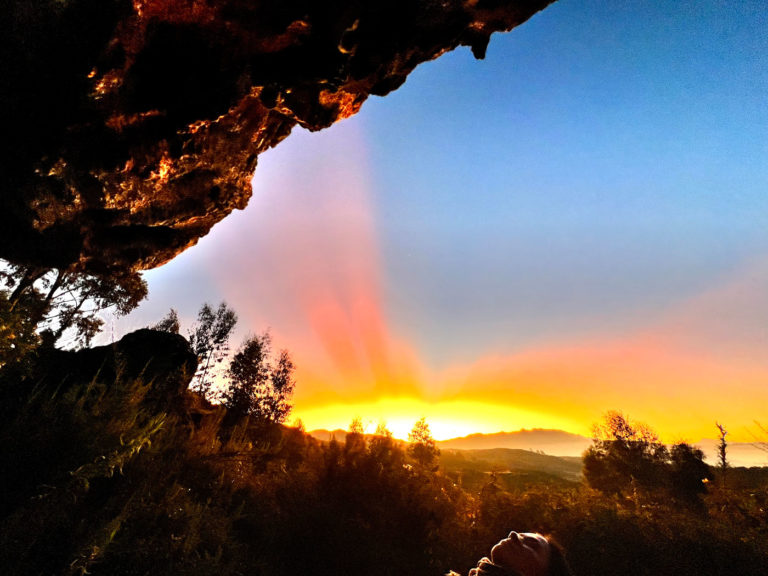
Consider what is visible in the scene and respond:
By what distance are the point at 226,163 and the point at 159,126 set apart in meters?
2.05

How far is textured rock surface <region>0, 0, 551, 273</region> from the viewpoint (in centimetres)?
631

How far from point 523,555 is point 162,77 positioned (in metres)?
10.5

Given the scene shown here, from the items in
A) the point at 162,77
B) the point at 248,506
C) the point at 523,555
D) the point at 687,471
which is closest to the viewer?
the point at 523,555

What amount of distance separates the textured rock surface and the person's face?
8.56m

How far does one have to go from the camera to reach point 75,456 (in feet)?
9.67

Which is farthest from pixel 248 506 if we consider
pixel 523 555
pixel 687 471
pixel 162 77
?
pixel 687 471

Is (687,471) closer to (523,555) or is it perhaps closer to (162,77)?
(523,555)

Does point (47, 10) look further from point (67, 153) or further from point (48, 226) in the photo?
point (48, 226)

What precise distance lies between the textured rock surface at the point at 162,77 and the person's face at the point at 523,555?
28.1ft

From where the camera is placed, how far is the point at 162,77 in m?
7.11

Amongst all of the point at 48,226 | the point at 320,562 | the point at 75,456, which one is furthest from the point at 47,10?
the point at 320,562

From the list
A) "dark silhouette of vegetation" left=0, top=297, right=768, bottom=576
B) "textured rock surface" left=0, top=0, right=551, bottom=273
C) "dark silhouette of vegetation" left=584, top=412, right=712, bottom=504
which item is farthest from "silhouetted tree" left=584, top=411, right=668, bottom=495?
"textured rock surface" left=0, top=0, right=551, bottom=273

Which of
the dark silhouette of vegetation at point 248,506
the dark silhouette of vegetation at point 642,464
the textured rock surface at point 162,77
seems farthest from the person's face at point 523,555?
the dark silhouette of vegetation at point 642,464

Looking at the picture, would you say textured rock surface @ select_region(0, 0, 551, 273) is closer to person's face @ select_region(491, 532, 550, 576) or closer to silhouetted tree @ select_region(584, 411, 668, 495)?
person's face @ select_region(491, 532, 550, 576)
